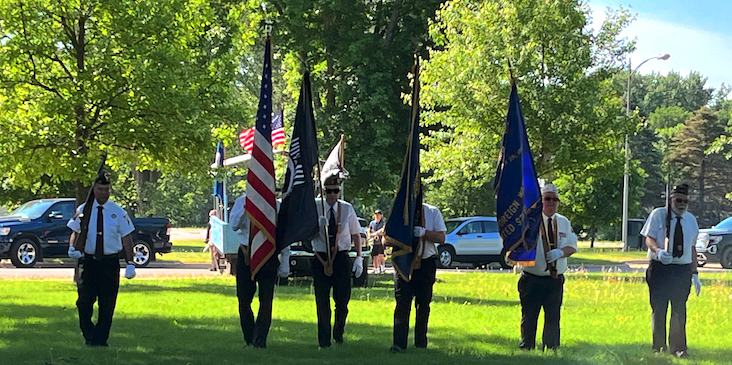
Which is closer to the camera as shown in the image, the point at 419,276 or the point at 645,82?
the point at 419,276

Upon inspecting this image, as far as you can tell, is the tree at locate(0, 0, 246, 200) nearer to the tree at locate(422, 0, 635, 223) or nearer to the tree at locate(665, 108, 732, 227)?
the tree at locate(422, 0, 635, 223)

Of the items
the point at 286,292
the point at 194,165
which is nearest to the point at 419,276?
the point at 286,292

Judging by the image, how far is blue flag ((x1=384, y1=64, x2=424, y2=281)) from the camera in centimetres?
983

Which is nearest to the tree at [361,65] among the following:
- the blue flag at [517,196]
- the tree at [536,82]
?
the tree at [536,82]

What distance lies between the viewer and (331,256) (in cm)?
1000

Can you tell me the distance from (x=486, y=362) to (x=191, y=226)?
8689 cm

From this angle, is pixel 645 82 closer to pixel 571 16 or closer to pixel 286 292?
pixel 571 16

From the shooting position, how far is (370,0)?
108 feet

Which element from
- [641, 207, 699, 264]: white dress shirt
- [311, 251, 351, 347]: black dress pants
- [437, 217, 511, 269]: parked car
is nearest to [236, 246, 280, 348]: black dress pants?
[311, 251, 351, 347]: black dress pants

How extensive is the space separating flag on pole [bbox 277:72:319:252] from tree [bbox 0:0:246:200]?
776 cm

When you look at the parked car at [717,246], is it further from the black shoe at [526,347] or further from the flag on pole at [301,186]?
the flag on pole at [301,186]

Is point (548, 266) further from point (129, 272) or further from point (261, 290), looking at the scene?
point (129, 272)

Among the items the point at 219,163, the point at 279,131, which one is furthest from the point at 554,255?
the point at 279,131

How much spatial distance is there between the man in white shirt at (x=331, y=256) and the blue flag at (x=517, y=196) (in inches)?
66.4
